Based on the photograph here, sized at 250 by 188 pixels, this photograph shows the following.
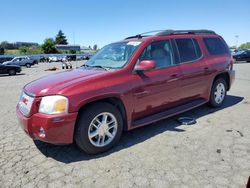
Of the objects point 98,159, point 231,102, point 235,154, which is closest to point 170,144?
point 235,154

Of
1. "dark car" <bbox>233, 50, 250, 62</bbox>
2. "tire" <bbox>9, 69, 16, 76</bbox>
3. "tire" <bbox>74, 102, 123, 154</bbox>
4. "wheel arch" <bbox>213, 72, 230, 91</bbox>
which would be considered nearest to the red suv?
"tire" <bbox>74, 102, 123, 154</bbox>

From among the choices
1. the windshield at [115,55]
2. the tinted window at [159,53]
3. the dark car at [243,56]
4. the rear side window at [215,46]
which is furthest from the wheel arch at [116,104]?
the dark car at [243,56]

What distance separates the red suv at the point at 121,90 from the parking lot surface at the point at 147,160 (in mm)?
334

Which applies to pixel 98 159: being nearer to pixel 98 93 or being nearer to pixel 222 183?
pixel 98 93

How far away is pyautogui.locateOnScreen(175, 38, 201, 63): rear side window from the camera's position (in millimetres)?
4746

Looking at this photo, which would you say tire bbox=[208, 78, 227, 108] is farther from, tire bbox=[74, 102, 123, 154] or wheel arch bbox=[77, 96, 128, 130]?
tire bbox=[74, 102, 123, 154]

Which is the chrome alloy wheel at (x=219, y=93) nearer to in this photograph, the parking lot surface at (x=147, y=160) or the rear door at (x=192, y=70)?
the rear door at (x=192, y=70)

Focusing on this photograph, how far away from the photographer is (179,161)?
325cm

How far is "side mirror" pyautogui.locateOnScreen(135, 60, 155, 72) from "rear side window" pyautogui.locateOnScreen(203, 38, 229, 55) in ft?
7.74

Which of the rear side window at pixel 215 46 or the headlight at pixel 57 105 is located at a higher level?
the rear side window at pixel 215 46

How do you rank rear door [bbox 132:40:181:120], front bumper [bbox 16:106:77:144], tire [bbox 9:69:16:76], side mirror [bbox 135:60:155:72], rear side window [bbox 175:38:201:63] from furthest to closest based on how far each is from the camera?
tire [bbox 9:69:16:76] < rear side window [bbox 175:38:201:63] < rear door [bbox 132:40:181:120] < side mirror [bbox 135:60:155:72] < front bumper [bbox 16:106:77:144]

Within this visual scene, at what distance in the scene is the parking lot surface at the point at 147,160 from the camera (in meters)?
2.85

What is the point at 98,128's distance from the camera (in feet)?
11.5

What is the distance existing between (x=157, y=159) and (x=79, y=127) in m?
1.24
